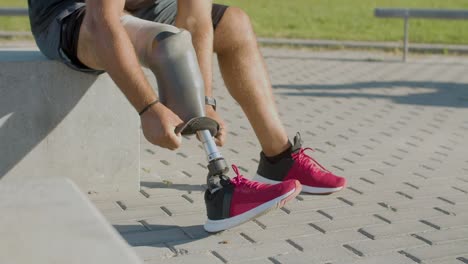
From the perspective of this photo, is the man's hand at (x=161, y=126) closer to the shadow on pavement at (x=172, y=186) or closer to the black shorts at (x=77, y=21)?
the black shorts at (x=77, y=21)

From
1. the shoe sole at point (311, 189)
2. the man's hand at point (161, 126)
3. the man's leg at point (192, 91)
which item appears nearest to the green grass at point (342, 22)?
the shoe sole at point (311, 189)

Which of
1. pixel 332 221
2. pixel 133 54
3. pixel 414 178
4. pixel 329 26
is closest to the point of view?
pixel 133 54

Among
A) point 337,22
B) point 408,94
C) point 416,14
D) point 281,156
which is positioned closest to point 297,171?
point 281,156

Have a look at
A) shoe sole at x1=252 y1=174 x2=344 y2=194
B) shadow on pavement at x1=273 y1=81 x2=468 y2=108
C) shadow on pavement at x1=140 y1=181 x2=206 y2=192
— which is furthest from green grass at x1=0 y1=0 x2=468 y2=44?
A: shoe sole at x1=252 y1=174 x2=344 y2=194

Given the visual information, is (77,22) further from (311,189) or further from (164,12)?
(311,189)

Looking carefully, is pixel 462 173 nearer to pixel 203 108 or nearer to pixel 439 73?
pixel 203 108

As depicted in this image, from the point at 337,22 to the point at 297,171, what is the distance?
10.7 meters

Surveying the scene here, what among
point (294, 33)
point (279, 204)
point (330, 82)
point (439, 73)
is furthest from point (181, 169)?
point (294, 33)

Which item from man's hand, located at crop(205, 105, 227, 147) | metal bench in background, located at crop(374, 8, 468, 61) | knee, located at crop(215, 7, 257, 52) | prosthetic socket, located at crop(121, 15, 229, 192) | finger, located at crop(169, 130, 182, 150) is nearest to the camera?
finger, located at crop(169, 130, 182, 150)

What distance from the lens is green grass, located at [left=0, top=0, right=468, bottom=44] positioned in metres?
12.9

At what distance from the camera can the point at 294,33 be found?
42.2 feet

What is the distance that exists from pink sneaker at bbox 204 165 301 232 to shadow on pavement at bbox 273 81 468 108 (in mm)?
4209

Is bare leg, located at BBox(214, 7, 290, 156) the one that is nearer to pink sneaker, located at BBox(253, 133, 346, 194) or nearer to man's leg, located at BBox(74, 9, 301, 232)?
pink sneaker, located at BBox(253, 133, 346, 194)

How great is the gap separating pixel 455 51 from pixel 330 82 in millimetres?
3430
